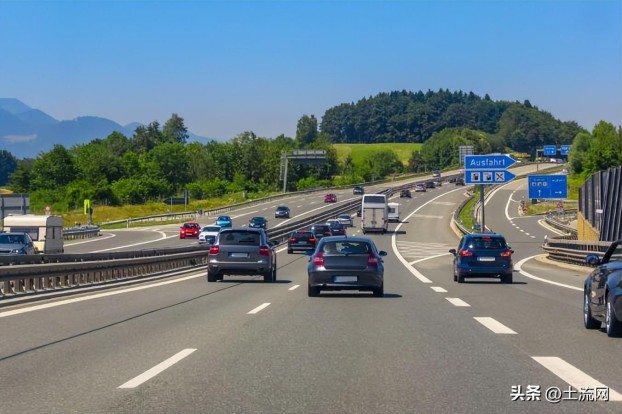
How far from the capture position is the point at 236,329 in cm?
1467

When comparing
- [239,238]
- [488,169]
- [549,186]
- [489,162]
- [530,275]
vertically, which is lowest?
[530,275]

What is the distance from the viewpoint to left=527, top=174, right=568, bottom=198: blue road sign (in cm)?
7619

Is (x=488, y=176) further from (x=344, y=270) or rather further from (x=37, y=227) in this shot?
(x=344, y=270)

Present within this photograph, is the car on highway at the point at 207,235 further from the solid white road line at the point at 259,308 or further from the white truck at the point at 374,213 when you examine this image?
the solid white road line at the point at 259,308

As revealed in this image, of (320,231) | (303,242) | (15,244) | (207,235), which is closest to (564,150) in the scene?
(320,231)

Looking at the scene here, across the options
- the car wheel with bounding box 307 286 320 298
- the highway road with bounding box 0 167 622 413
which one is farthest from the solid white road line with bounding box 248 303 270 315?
the car wheel with bounding box 307 286 320 298

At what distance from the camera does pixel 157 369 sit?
10477mm

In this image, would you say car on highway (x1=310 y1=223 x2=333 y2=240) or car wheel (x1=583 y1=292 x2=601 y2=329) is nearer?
car wheel (x1=583 y1=292 x2=601 y2=329)

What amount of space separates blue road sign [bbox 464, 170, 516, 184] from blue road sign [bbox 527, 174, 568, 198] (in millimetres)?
11482

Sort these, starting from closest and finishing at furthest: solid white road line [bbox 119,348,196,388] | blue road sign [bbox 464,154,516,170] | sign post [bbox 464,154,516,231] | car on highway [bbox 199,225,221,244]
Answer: solid white road line [bbox 119,348,196,388]
car on highway [bbox 199,225,221,244]
blue road sign [bbox 464,154,516,170]
sign post [bbox 464,154,516,231]

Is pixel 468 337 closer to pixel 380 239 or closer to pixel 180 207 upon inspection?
pixel 380 239

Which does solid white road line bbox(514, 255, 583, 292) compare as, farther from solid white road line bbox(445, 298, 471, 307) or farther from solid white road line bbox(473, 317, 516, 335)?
solid white road line bbox(473, 317, 516, 335)

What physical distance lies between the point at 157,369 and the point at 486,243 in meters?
19.3

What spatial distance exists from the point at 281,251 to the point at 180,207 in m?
63.7
